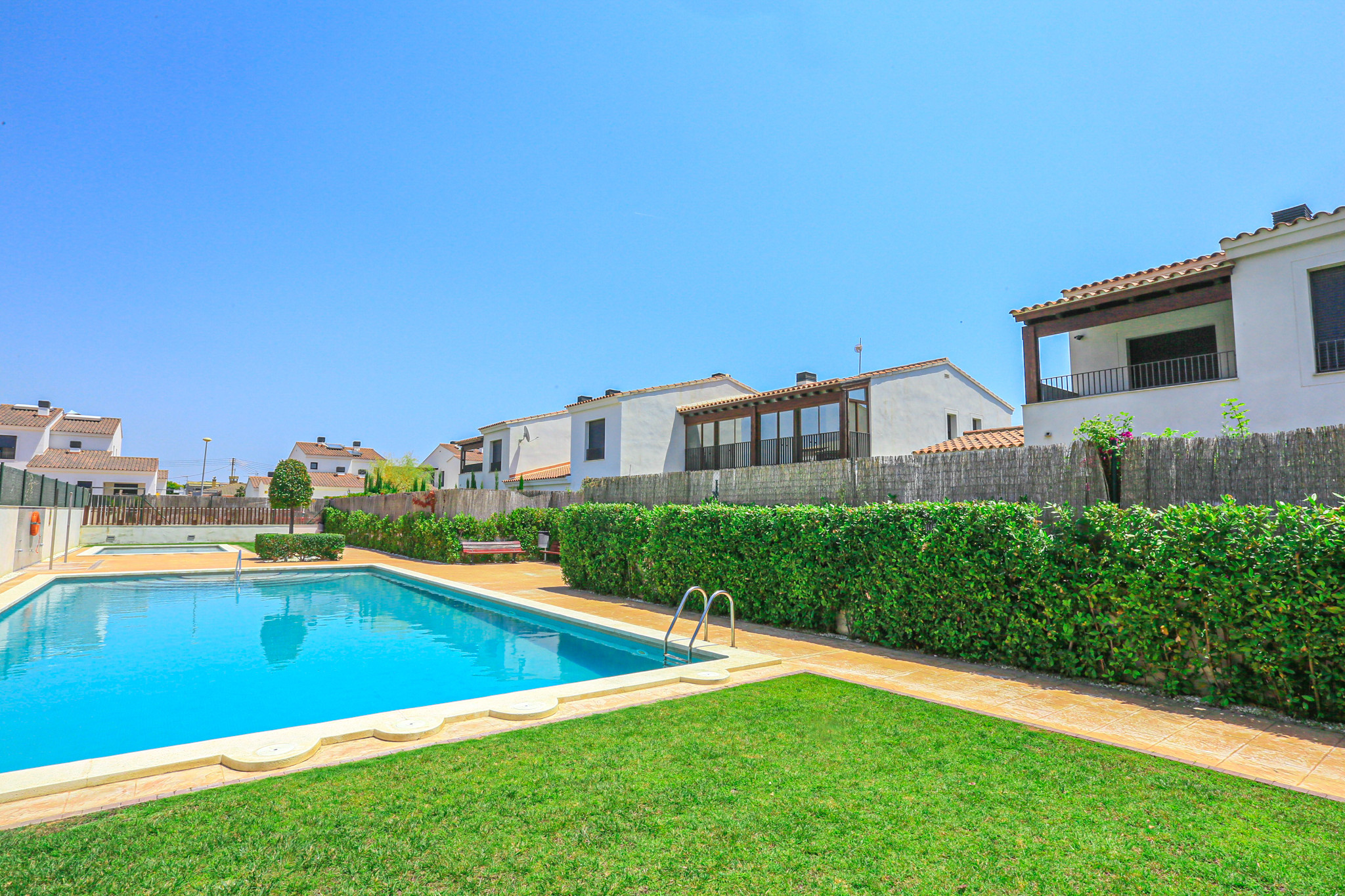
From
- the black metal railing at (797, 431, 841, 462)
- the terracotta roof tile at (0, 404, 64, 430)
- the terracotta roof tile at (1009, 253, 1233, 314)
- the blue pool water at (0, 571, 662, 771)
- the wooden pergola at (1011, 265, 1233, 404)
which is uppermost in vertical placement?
the terracotta roof tile at (0, 404, 64, 430)

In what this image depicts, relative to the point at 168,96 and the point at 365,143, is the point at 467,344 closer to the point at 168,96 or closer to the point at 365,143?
the point at 365,143

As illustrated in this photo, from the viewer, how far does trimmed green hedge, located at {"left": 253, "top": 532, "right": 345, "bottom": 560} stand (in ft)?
69.9

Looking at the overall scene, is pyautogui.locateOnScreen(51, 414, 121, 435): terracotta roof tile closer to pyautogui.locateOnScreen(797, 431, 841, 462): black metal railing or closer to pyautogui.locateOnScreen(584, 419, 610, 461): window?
pyautogui.locateOnScreen(584, 419, 610, 461): window

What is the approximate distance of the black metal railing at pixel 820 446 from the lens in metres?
24.0

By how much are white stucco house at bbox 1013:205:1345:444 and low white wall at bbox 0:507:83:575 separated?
22558 millimetres

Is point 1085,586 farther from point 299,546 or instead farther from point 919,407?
point 299,546

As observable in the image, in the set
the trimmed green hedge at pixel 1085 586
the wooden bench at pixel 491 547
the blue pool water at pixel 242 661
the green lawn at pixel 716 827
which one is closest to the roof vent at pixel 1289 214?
the trimmed green hedge at pixel 1085 586

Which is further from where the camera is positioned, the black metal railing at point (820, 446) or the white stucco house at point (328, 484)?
the white stucco house at point (328, 484)

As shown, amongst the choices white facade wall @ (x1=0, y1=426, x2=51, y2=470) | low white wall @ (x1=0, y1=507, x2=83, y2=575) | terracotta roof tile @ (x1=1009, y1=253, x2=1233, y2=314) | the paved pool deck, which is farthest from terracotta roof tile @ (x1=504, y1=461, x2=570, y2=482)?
white facade wall @ (x1=0, y1=426, x2=51, y2=470)

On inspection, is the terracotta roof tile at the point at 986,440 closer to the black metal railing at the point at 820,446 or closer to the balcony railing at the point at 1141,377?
the balcony railing at the point at 1141,377

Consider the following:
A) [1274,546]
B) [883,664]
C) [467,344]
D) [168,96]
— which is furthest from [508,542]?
[1274,546]

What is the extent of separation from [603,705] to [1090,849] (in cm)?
357

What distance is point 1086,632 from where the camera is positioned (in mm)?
6496

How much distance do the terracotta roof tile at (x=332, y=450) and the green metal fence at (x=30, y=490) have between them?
45369mm
